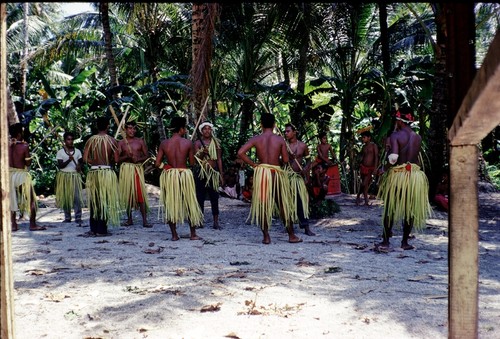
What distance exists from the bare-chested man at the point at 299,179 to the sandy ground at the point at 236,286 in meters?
0.24

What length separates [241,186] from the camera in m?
10.7

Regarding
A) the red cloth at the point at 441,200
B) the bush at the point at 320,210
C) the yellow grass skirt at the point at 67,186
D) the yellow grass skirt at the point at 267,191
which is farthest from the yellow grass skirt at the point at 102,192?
the red cloth at the point at 441,200

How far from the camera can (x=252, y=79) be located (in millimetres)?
12656

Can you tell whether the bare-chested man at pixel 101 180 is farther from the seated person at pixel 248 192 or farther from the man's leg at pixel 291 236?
the seated person at pixel 248 192

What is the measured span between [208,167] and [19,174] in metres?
2.34

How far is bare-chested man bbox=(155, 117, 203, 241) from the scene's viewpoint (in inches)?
261

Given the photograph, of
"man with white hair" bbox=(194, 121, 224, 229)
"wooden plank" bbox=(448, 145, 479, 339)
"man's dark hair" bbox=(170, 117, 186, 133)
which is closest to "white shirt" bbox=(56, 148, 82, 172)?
"man with white hair" bbox=(194, 121, 224, 229)

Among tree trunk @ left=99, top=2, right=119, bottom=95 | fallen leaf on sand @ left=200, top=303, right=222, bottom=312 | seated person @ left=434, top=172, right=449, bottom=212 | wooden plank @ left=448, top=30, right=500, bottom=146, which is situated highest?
tree trunk @ left=99, top=2, right=119, bottom=95

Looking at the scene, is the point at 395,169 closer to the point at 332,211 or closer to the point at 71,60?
the point at 332,211

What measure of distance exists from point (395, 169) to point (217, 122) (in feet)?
23.4

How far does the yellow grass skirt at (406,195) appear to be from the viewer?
5.95 metres

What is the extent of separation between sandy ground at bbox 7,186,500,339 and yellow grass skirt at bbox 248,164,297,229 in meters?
0.36

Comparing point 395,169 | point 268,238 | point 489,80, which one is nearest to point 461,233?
point 489,80

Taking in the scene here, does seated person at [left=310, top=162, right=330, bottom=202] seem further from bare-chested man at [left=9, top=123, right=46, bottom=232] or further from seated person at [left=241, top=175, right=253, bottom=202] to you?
bare-chested man at [left=9, top=123, right=46, bottom=232]
